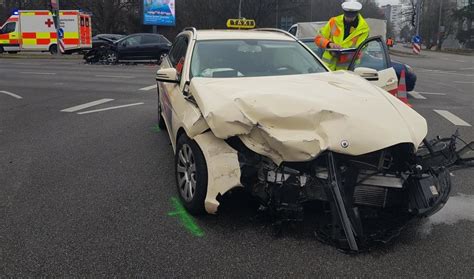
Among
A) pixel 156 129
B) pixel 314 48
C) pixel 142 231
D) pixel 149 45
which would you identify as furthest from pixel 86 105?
pixel 149 45

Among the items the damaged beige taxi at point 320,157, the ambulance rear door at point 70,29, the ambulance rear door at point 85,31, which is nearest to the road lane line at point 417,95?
the damaged beige taxi at point 320,157

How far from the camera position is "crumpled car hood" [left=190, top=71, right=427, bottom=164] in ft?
11.5

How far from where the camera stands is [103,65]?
2358cm

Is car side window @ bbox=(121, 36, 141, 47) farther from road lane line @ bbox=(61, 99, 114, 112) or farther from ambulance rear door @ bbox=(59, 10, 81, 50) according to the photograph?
road lane line @ bbox=(61, 99, 114, 112)

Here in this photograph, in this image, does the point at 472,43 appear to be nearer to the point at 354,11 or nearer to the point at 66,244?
the point at 354,11

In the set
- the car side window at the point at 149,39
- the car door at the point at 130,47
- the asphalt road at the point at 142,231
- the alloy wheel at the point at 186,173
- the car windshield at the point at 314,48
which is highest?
the car windshield at the point at 314,48

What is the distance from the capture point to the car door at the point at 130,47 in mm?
23344

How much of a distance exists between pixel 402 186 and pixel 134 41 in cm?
2131

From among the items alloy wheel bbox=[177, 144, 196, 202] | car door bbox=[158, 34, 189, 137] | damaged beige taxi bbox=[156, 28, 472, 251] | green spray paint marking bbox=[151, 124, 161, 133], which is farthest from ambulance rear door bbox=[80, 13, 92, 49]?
damaged beige taxi bbox=[156, 28, 472, 251]

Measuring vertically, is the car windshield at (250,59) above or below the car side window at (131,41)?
above

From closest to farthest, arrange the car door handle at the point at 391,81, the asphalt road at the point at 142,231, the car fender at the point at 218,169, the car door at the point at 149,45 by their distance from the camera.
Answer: the asphalt road at the point at 142,231 → the car fender at the point at 218,169 → the car door handle at the point at 391,81 → the car door at the point at 149,45

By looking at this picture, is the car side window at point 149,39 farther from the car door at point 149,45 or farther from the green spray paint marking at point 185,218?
the green spray paint marking at point 185,218

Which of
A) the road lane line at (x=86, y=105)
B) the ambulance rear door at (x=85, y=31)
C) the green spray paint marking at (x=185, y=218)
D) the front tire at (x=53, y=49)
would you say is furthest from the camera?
the front tire at (x=53, y=49)

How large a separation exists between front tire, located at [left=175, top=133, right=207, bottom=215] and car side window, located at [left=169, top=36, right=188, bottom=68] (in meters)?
1.62
